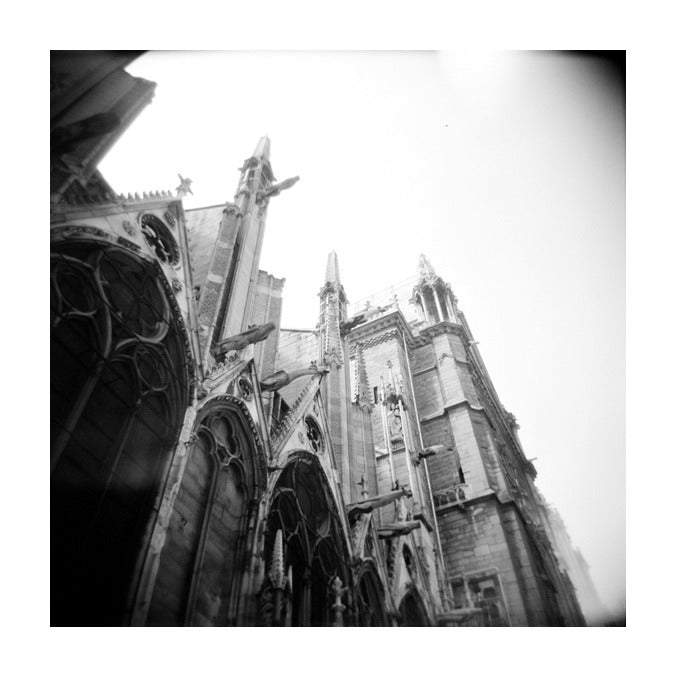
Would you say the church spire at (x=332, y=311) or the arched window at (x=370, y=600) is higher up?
the church spire at (x=332, y=311)

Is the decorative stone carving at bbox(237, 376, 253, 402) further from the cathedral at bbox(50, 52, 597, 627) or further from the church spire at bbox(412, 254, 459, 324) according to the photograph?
the church spire at bbox(412, 254, 459, 324)

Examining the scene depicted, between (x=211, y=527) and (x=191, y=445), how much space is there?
101 centimetres

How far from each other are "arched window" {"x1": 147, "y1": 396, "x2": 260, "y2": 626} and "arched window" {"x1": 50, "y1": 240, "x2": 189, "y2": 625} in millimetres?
478

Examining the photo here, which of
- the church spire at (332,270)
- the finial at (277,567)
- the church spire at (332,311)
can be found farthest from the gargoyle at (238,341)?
the church spire at (332,270)

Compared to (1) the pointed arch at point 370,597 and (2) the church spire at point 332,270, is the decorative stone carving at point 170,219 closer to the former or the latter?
(1) the pointed arch at point 370,597

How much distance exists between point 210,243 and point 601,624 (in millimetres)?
8495

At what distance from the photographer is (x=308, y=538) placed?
8.75 metres

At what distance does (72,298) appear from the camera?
19.5 feet

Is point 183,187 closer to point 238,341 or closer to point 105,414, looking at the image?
point 238,341

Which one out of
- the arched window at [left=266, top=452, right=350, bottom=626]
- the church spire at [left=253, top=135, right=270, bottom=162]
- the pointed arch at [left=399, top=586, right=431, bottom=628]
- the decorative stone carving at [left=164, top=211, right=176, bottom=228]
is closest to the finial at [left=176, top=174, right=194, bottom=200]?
the decorative stone carving at [left=164, top=211, right=176, bottom=228]

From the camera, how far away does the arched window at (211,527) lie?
5902 mm

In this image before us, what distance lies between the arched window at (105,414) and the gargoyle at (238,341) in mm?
887
